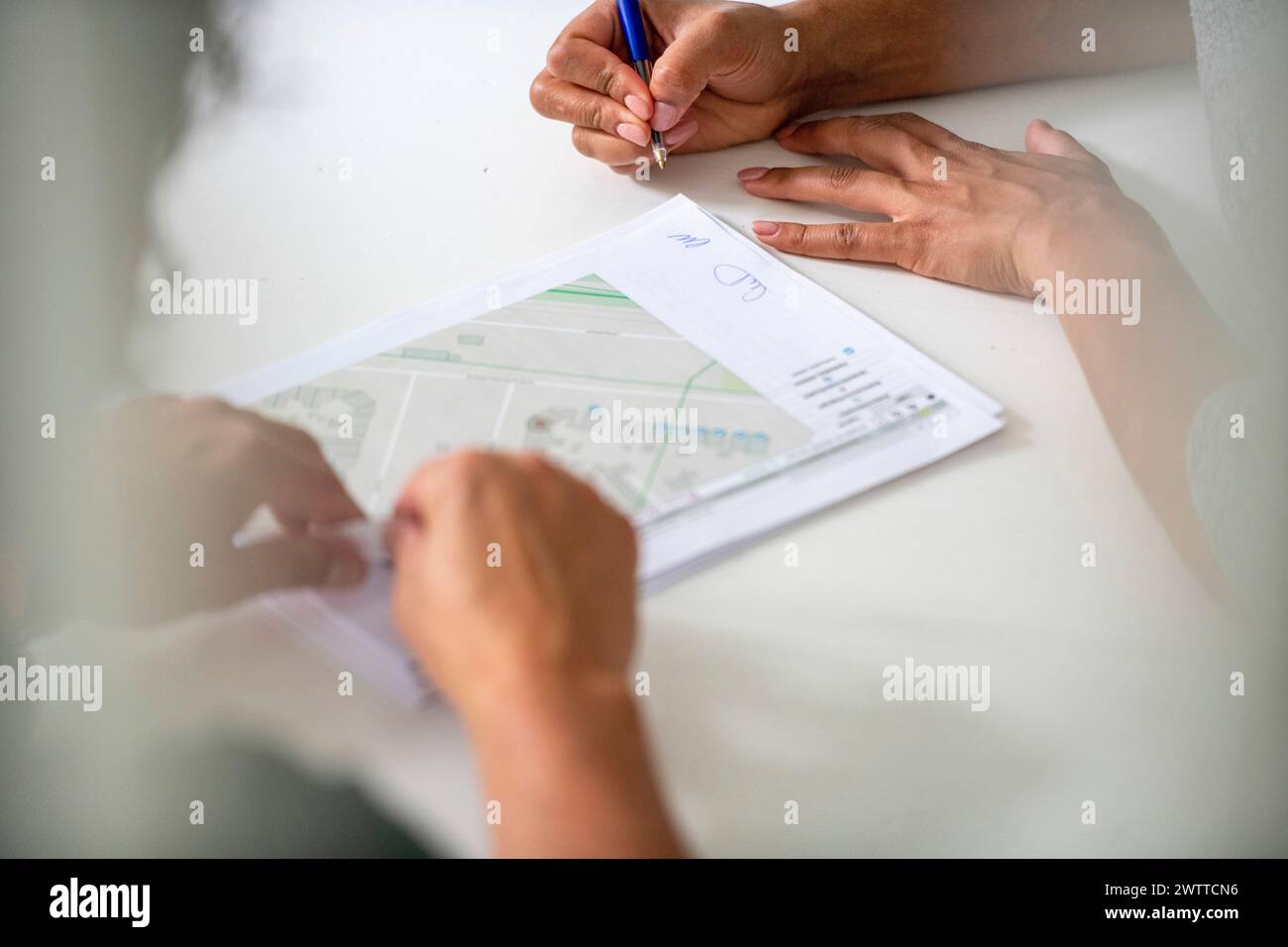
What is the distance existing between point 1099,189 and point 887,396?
0.28 m

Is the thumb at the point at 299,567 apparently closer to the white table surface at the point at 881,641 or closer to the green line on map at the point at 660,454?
the white table surface at the point at 881,641

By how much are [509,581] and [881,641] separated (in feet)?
0.68

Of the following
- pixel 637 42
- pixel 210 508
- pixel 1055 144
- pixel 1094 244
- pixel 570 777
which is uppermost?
pixel 637 42

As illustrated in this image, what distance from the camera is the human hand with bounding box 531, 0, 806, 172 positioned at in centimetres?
93

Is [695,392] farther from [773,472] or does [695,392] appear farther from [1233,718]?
[1233,718]

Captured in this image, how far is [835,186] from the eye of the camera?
91cm

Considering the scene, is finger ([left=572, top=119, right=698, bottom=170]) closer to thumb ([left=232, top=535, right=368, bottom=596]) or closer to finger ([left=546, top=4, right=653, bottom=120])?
finger ([left=546, top=4, right=653, bottom=120])

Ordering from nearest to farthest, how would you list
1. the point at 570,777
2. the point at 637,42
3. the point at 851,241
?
1. the point at 570,777
2. the point at 851,241
3. the point at 637,42

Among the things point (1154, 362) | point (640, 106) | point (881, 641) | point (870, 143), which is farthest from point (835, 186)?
point (881, 641)

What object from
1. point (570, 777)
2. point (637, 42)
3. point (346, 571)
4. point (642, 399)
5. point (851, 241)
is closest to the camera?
point (570, 777)

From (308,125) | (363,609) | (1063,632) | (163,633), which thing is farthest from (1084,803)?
(308,125)

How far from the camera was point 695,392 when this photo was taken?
2.38 feet

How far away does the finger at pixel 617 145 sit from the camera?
93 cm

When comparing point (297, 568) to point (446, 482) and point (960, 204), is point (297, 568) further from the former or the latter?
point (960, 204)
